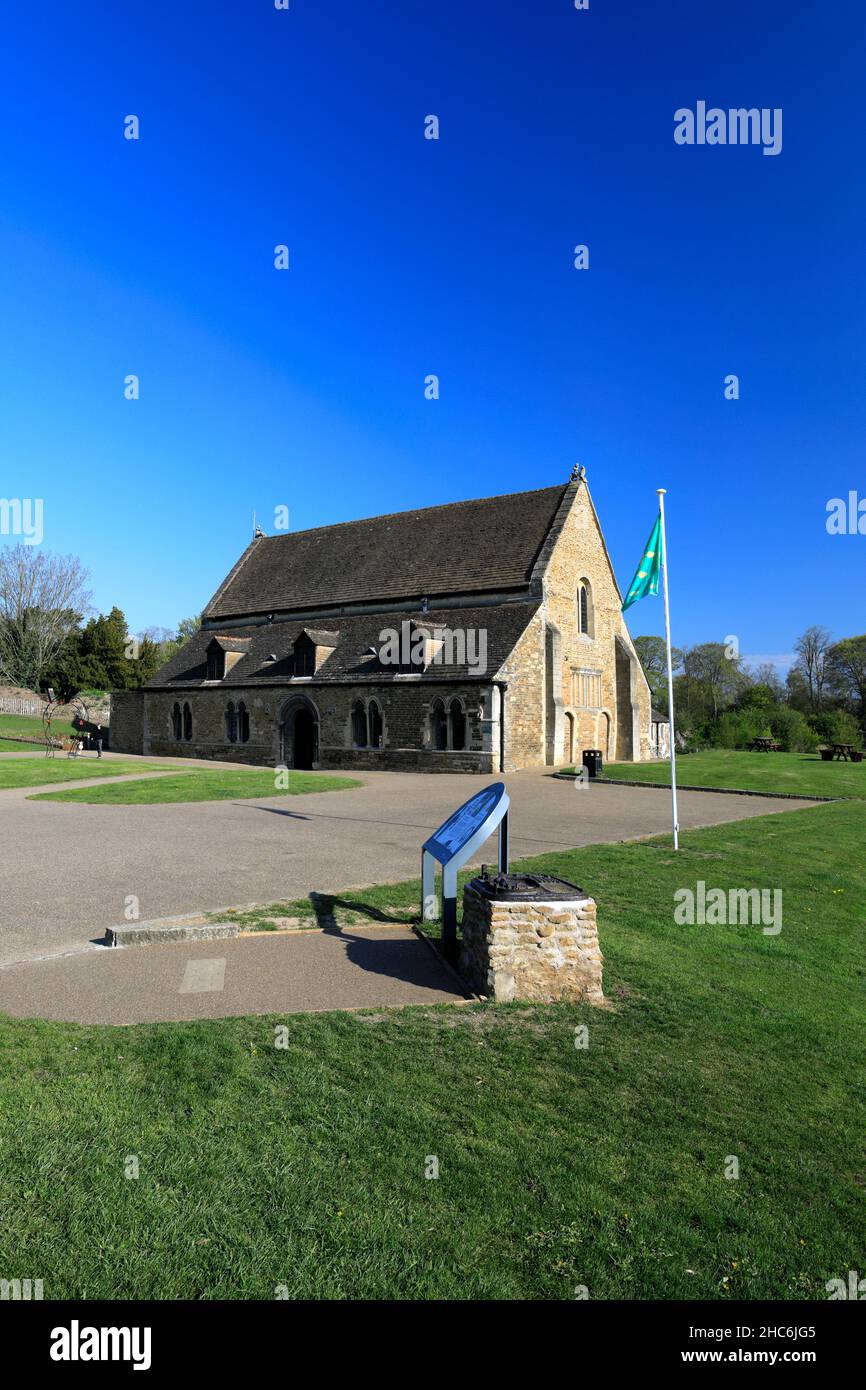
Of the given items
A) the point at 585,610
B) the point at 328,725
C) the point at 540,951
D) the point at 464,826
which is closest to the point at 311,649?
the point at 328,725

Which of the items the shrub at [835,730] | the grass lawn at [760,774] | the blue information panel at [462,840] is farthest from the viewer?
the shrub at [835,730]

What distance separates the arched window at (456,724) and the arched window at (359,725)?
473 centimetres

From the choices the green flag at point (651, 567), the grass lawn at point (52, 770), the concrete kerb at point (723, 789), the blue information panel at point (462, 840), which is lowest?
the concrete kerb at point (723, 789)

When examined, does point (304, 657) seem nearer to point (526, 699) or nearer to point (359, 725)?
point (359, 725)

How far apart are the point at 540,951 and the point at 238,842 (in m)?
8.56

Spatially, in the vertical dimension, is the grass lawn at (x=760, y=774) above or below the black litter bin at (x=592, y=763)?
below

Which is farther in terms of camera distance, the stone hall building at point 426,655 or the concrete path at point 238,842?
the stone hall building at point 426,655

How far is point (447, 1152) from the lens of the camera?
4.11 metres

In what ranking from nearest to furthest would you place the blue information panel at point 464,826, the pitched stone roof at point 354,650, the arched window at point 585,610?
the blue information panel at point 464,826 < the pitched stone roof at point 354,650 < the arched window at point 585,610

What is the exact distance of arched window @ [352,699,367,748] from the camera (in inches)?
1347

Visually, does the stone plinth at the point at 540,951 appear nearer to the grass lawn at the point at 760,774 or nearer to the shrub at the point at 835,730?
the grass lawn at the point at 760,774

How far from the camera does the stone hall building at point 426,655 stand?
31.6m

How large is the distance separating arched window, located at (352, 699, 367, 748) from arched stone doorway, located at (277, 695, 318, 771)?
2.74 meters

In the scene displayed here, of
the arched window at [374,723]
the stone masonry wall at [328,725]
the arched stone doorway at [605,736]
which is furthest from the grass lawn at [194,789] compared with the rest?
the arched stone doorway at [605,736]
